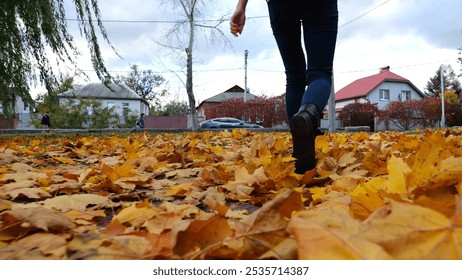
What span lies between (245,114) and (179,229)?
88.6 ft

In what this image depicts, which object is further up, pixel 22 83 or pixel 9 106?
pixel 22 83

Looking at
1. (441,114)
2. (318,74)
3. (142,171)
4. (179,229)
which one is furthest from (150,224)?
(441,114)

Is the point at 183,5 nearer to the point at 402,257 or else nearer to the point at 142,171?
the point at 142,171

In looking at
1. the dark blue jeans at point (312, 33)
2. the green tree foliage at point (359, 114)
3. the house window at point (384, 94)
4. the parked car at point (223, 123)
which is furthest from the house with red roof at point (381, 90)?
the dark blue jeans at point (312, 33)

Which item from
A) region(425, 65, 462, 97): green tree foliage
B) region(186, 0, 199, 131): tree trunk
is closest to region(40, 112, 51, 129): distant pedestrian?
region(186, 0, 199, 131): tree trunk

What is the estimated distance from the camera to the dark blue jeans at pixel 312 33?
1.55 m

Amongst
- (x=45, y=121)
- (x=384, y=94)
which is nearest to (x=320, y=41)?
(x=45, y=121)

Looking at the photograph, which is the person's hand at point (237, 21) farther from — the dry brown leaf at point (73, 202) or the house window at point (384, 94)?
the house window at point (384, 94)

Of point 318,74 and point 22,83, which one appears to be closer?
point 318,74

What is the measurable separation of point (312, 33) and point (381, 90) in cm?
4263

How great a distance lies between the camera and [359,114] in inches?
1016

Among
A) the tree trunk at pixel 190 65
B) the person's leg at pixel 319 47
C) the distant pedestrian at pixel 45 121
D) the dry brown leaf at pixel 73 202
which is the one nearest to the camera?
the dry brown leaf at pixel 73 202

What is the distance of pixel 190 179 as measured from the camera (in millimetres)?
1516

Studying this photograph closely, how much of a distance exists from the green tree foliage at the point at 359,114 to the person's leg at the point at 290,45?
25559 mm
